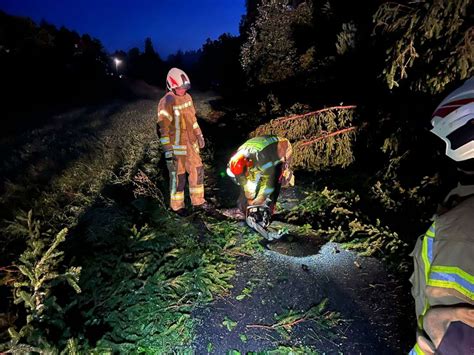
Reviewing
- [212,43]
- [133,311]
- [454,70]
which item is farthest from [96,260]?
[212,43]

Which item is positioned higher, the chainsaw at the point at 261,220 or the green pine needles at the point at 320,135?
the green pine needles at the point at 320,135

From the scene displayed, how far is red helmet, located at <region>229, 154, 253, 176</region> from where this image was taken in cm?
418

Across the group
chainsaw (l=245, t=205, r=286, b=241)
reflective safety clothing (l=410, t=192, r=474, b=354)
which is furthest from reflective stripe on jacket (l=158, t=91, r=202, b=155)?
reflective safety clothing (l=410, t=192, r=474, b=354)

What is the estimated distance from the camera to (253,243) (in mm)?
4508

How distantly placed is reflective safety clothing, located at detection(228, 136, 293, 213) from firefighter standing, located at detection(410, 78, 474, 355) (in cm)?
295

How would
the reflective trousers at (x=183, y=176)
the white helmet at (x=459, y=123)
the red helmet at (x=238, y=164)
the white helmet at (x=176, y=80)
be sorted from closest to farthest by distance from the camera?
the white helmet at (x=459, y=123)
the red helmet at (x=238, y=164)
the white helmet at (x=176, y=80)
the reflective trousers at (x=183, y=176)

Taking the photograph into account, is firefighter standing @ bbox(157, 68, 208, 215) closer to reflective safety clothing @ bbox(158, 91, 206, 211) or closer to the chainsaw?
reflective safety clothing @ bbox(158, 91, 206, 211)

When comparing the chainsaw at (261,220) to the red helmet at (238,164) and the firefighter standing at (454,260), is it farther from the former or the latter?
the firefighter standing at (454,260)

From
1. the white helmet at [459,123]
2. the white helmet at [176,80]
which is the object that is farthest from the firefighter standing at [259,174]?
the white helmet at [459,123]

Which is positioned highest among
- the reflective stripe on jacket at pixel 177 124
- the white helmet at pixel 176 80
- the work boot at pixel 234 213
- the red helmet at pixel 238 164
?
the white helmet at pixel 176 80

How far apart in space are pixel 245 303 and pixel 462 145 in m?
2.67

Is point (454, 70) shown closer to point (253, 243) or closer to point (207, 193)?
point (253, 243)

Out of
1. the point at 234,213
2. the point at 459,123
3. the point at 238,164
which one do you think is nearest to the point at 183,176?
the point at 234,213

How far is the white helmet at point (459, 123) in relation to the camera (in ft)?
4.55
